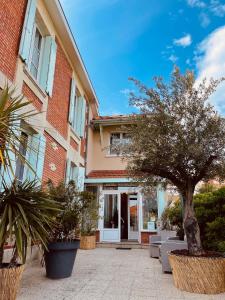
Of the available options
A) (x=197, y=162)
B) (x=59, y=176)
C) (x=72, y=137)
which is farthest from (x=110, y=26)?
(x=197, y=162)

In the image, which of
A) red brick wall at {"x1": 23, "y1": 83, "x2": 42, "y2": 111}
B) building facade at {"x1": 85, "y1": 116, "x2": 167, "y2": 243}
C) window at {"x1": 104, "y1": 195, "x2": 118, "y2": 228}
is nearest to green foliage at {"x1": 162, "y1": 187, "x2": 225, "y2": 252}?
building facade at {"x1": 85, "y1": 116, "x2": 167, "y2": 243}

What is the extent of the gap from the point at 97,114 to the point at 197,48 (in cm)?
680

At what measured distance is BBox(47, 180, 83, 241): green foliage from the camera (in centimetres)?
513

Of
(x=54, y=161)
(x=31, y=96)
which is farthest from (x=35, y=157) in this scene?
(x=31, y=96)

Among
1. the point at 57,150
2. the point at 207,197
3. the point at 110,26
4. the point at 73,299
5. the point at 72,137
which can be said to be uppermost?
the point at 110,26

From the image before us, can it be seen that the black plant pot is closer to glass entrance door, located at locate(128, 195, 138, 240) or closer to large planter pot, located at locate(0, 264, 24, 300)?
large planter pot, located at locate(0, 264, 24, 300)

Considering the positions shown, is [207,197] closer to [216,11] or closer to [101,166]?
[216,11]

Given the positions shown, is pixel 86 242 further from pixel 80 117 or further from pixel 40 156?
pixel 80 117

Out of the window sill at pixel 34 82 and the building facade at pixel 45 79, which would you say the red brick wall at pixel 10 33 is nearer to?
the building facade at pixel 45 79

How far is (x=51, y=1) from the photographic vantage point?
297 inches

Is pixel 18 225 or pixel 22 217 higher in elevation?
pixel 22 217

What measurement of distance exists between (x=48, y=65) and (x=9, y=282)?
20.6 ft

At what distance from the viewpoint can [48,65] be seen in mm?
7613

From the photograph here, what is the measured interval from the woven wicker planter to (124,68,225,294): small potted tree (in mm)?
100
